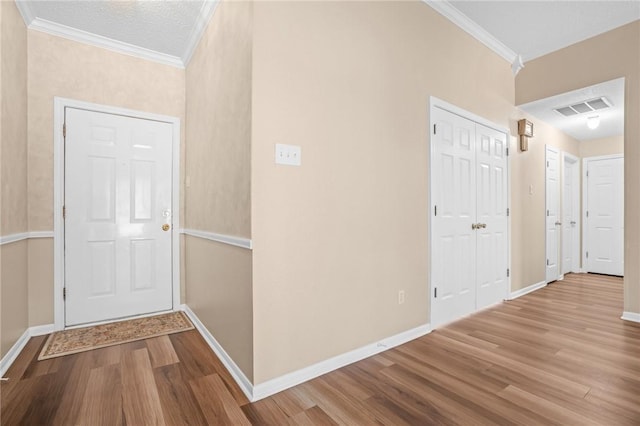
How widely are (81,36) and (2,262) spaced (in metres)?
2.13

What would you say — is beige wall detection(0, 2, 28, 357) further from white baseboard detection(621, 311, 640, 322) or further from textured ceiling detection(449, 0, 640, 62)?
white baseboard detection(621, 311, 640, 322)

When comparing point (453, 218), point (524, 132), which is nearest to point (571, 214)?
point (524, 132)

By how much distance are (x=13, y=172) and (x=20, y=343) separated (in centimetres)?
131

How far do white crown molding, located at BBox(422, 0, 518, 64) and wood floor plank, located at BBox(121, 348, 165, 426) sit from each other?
3.62 m

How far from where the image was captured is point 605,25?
3107mm

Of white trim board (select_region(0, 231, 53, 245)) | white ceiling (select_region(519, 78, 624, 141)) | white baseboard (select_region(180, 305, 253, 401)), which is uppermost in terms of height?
white ceiling (select_region(519, 78, 624, 141))

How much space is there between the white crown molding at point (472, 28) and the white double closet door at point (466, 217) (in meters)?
0.94

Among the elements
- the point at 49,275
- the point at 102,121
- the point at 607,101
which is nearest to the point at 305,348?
the point at 49,275

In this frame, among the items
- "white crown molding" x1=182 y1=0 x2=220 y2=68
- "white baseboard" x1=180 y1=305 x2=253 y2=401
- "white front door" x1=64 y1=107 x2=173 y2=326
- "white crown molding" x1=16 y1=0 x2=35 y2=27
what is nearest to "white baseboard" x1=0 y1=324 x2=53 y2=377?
"white front door" x1=64 y1=107 x2=173 y2=326

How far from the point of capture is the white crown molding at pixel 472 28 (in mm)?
2783

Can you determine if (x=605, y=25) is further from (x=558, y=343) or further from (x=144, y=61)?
(x=144, y=61)

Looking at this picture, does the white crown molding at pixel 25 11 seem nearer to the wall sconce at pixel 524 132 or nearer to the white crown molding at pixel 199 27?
the white crown molding at pixel 199 27

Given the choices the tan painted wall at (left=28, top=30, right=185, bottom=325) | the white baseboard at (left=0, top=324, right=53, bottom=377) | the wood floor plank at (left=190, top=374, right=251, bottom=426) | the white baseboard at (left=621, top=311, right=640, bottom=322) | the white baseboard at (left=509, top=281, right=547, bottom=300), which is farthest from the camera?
the white baseboard at (left=509, top=281, right=547, bottom=300)

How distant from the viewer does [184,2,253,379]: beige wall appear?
5.96 ft
